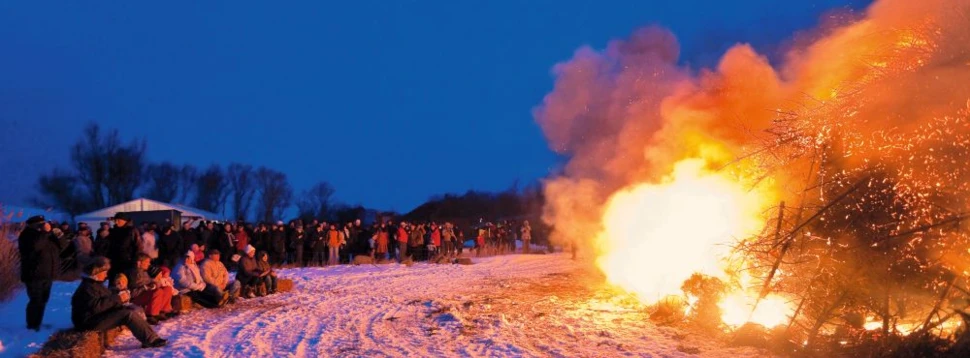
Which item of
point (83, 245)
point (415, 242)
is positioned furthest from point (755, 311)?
point (415, 242)

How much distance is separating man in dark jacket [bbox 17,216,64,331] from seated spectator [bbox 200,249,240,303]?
2943 mm

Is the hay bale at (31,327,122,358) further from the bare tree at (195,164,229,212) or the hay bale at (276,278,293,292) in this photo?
the bare tree at (195,164,229,212)

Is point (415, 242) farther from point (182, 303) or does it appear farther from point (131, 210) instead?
point (131, 210)

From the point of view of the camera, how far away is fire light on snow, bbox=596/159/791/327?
1087 cm

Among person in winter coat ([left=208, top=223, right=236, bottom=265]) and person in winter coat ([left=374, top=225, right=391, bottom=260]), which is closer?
person in winter coat ([left=208, top=223, right=236, bottom=265])

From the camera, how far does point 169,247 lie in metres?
17.0

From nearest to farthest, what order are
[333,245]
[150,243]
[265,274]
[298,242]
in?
1. [265,274]
2. [150,243]
3. [298,242]
4. [333,245]

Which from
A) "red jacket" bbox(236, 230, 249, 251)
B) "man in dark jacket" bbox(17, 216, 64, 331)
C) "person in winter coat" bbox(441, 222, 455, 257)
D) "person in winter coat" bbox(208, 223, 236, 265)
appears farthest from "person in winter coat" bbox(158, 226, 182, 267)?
"person in winter coat" bbox(441, 222, 455, 257)

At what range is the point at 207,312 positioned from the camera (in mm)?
11898

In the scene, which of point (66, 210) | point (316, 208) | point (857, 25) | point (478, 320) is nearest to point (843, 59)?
point (857, 25)

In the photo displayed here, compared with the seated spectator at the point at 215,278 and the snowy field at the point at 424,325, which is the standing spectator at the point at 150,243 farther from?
the seated spectator at the point at 215,278

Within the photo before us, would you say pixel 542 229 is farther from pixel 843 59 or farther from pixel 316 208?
pixel 316 208

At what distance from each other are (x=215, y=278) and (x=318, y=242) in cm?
919

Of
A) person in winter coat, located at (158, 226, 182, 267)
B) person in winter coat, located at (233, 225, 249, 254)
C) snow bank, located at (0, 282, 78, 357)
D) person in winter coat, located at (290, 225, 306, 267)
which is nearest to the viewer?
snow bank, located at (0, 282, 78, 357)
